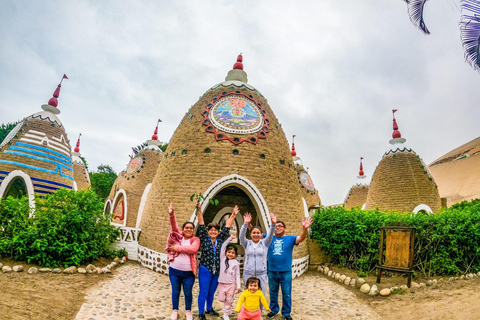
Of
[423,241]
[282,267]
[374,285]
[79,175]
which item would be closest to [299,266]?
[374,285]

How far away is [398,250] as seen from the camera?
6340 mm

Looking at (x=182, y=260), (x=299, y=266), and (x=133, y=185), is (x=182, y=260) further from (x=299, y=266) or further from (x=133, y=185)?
(x=133, y=185)

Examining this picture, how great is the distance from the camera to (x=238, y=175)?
7094mm

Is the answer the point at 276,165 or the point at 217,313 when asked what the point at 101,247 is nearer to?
the point at 217,313

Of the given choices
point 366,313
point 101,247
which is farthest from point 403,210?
point 101,247

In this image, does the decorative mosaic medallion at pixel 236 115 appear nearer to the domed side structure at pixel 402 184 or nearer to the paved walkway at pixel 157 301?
the paved walkway at pixel 157 301

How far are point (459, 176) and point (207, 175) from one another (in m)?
55.7

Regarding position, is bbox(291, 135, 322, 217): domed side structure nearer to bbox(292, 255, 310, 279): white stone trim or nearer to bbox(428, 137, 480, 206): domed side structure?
bbox(292, 255, 310, 279): white stone trim

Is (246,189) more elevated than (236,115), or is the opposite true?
(236,115)

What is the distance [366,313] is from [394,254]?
2217mm

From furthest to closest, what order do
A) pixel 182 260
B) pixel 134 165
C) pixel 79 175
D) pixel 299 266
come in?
pixel 79 175, pixel 134 165, pixel 299 266, pixel 182 260

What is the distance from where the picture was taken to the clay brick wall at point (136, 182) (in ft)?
48.1

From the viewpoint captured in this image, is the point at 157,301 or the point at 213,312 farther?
the point at 157,301

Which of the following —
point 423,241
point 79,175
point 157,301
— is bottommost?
point 157,301
